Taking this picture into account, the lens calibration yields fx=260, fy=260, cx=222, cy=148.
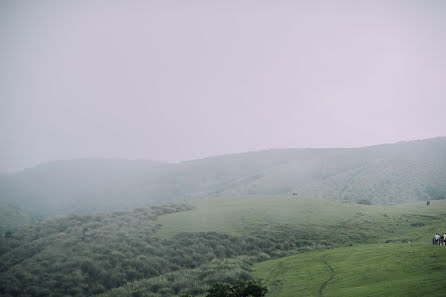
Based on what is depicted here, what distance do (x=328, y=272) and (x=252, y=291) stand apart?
732 centimetres

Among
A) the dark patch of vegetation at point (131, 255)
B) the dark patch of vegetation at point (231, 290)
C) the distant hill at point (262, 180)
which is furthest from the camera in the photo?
the distant hill at point (262, 180)

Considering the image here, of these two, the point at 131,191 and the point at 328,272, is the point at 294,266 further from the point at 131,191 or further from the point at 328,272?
the point at 131,191

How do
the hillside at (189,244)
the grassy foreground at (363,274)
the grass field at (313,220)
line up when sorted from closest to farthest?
the grassy foreground at (363,274)
the hillside at (189,244)
the grass field at (313,220)

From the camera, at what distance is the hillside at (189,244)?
19344mm

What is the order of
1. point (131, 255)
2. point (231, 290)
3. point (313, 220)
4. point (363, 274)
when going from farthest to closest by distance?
point (313, 220)
point (131, 255)
point (363, 274)
point (231, 290)

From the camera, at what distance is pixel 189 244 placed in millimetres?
29453

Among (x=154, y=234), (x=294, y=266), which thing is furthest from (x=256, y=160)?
(x=294, y=266)

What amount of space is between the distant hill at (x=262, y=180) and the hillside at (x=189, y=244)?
31302 millimetres

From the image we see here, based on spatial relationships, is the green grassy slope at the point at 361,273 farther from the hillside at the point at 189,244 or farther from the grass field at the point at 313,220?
the grass field at the point at 313,220

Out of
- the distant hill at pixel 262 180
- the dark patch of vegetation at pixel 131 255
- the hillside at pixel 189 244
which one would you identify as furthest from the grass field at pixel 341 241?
the distant hill at pixel 262 180

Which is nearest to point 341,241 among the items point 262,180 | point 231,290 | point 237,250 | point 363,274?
point 237,250

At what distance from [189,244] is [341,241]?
17.5 metres

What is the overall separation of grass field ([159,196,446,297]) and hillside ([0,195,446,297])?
0.46 feet

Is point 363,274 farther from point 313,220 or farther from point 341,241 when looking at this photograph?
point 313,220
